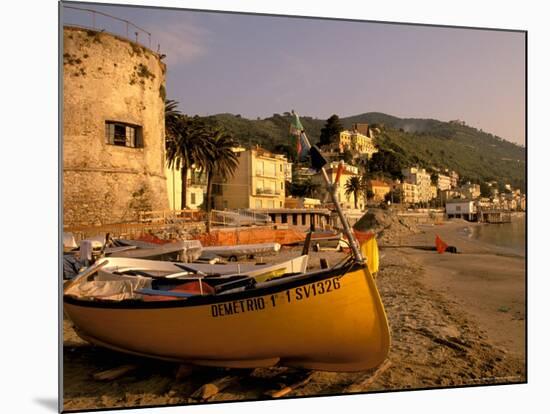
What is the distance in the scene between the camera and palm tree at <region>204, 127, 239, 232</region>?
4984 mm

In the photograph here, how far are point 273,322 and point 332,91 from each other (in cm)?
239

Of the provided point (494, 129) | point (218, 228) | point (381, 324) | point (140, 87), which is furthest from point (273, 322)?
point (140, 87)

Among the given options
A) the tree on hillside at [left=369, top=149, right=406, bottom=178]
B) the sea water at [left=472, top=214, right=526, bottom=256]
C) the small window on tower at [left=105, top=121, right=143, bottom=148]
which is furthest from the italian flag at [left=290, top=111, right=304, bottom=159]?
the small window on tower at [left=105, top=121, right=143, bottom=148]

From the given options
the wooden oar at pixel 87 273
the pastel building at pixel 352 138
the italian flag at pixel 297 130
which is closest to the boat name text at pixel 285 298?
the italian flag at pixel 297 130

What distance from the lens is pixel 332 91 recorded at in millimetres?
4445

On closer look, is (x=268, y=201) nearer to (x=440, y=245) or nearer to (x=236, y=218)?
(x=236, y=218)

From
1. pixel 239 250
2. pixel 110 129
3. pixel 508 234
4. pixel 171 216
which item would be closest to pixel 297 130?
pixel 171 216

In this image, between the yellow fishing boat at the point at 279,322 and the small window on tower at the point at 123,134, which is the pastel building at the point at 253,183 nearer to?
the small window on tower at the point at 123,134

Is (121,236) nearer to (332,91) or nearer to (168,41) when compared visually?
(168,41)

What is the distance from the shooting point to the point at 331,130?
15.6ft

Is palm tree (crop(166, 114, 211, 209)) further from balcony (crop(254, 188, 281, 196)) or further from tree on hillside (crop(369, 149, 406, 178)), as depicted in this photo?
tree on hillside (crop(369, 149, 406, 178))

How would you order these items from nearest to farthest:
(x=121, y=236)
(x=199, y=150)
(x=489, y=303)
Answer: (x=489, y=303) → (x=121, y=236) → (x=199, y=150)

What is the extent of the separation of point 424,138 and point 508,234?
1750 mm

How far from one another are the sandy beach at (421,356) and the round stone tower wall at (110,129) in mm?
1497
